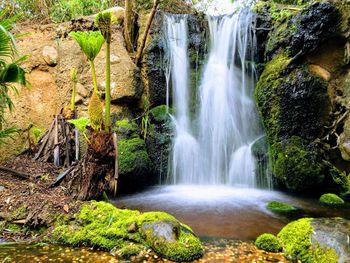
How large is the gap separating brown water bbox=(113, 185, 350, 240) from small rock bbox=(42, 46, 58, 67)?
4.29 metres

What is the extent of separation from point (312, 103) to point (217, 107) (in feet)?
8.41

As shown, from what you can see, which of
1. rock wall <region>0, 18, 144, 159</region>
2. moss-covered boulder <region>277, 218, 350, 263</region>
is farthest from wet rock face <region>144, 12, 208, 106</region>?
moss-covered boulder <region>277, 218, 350, 263</region>

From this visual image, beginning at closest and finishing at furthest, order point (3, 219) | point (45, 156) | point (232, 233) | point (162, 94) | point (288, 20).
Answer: point (3, 219)
point (232, 233)
point (45, 156)
point (288, 20)
point (162, 94)

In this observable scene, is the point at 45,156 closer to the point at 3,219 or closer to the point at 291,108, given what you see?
the point at 3,219

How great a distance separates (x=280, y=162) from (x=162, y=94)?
11.6ft

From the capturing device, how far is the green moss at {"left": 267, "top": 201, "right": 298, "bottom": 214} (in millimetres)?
5279

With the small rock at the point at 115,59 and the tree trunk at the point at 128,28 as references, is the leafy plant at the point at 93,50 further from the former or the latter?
the tree trunk at the point at 128,28

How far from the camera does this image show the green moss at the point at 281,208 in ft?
17.3

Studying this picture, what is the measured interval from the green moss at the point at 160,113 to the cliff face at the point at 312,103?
2472mm

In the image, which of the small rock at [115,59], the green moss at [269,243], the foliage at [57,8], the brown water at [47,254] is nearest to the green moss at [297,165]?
the green moss at [269,243]

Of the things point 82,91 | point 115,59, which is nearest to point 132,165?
point 82,91

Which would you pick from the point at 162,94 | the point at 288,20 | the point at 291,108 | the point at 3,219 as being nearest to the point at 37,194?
the point at 3,219

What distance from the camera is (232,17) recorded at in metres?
9.26

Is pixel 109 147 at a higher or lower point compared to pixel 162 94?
lower
